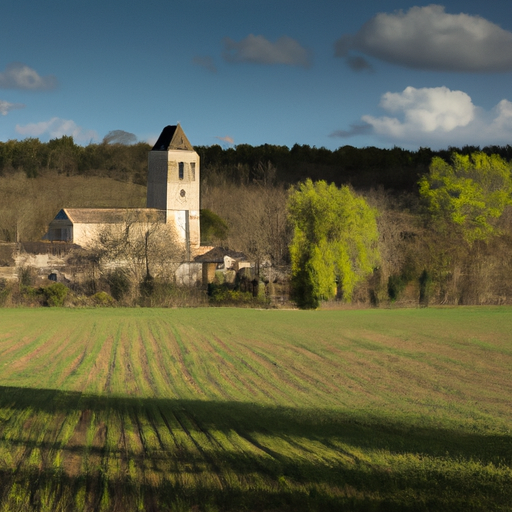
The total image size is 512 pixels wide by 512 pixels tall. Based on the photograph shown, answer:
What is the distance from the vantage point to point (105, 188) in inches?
3915

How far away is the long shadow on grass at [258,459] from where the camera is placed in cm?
762

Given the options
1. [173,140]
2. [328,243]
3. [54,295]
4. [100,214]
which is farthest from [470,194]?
[54,295]

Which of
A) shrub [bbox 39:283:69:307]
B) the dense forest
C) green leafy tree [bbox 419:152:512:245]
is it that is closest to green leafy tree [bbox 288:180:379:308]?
the dense forest

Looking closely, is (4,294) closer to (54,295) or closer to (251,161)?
(54,295)

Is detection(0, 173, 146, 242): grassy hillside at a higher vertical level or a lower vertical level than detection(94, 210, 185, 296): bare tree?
higher

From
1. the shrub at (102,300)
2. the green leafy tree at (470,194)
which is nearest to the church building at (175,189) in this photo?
the green leafy tree at (470,194)

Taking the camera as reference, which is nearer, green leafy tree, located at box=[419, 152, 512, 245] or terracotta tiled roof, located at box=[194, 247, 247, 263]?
terracotta tiled roof, located at box=[194, 247, 247, 263]

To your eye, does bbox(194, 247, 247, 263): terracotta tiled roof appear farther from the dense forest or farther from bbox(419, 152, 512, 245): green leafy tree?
bbox(419, 152, 512, 245): green leafy tree

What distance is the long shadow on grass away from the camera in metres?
7.62

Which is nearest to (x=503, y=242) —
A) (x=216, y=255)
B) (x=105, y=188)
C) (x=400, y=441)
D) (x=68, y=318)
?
(x=216, y=255)

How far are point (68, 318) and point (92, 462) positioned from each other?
81.5ft

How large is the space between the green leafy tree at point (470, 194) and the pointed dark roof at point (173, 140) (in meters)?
22.6

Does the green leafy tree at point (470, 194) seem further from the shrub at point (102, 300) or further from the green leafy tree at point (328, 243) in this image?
the shrub at point (102, 300)

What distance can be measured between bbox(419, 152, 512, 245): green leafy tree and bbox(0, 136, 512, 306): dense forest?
0.32ft
